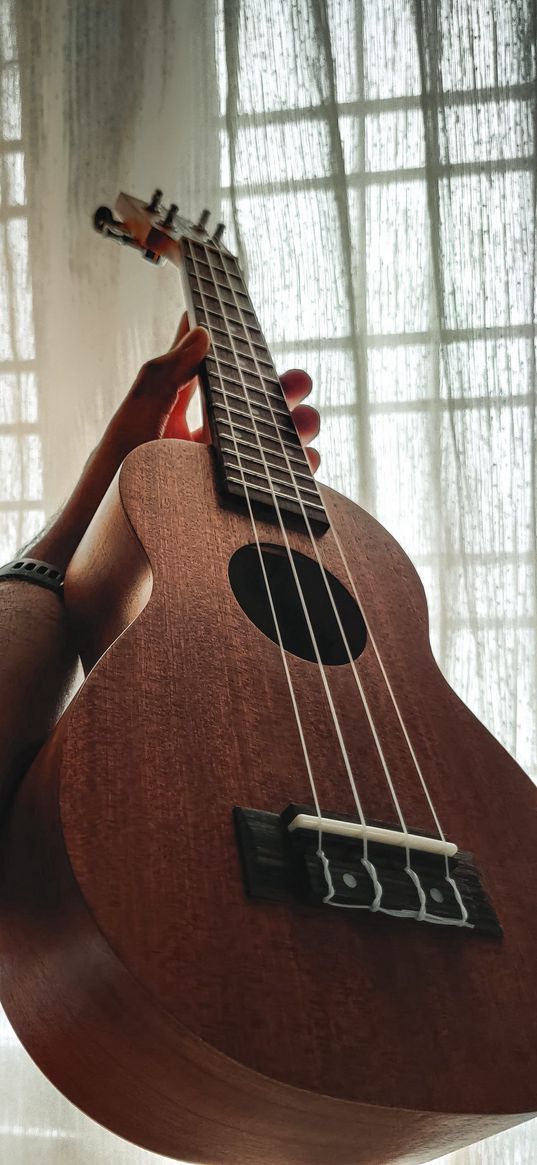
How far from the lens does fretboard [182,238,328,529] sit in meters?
0.82

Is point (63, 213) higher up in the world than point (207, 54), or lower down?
lower down

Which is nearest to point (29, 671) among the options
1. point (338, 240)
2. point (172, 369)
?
point (172, 369)

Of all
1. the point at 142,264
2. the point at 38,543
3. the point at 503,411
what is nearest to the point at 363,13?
the point at 142,264

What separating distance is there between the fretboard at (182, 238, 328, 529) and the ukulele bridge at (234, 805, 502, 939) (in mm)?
337

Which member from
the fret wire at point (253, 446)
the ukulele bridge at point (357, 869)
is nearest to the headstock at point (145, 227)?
the fret wire at point (253, 446)

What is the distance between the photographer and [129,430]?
88 centimetres

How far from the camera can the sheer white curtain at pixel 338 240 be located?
1194 mm

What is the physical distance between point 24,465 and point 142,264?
345 mm

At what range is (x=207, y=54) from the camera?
1.41m

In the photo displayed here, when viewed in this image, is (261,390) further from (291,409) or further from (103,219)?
(103,219)

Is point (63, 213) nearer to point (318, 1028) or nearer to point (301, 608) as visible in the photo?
point (301, 608)

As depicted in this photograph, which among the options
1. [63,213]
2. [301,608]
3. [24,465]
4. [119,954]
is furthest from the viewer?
[63,213]

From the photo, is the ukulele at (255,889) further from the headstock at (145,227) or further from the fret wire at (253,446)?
the headstock at (145,227)

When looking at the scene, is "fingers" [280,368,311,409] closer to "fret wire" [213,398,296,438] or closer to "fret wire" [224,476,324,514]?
"fret wire" [213,398,296,438]
